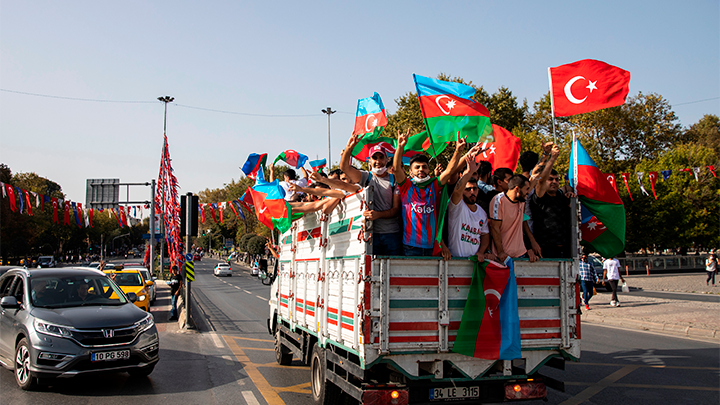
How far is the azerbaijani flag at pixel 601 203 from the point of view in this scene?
19.4 feet

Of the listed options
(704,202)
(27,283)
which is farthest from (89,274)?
(704,202)

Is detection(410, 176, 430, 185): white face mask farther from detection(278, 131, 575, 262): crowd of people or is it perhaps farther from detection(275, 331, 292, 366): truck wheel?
detection(275, 331, 292, 366): truck wheel

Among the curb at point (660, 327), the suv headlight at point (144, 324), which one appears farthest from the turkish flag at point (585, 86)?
the curb at point (660, 327)

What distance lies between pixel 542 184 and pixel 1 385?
24.2 feet

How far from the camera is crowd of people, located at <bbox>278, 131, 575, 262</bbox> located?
4652mm

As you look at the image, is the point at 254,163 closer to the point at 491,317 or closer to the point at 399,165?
the point at 399,165

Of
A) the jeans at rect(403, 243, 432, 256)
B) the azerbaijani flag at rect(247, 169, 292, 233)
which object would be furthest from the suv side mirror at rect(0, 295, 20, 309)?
the jeans at rect(403, 243, 432, 256)

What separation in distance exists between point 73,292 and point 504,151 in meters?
6.67

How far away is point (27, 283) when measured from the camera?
7.27 meters

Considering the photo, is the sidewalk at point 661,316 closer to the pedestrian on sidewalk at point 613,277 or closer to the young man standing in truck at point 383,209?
the pedestrian on sidewalk at point 613,277

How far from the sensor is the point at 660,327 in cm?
1189

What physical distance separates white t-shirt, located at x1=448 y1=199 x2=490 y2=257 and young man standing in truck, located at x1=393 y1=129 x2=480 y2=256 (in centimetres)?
19

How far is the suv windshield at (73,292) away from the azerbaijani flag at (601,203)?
21.8ft

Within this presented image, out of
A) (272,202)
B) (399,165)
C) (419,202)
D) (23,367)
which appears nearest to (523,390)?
(419,202)
